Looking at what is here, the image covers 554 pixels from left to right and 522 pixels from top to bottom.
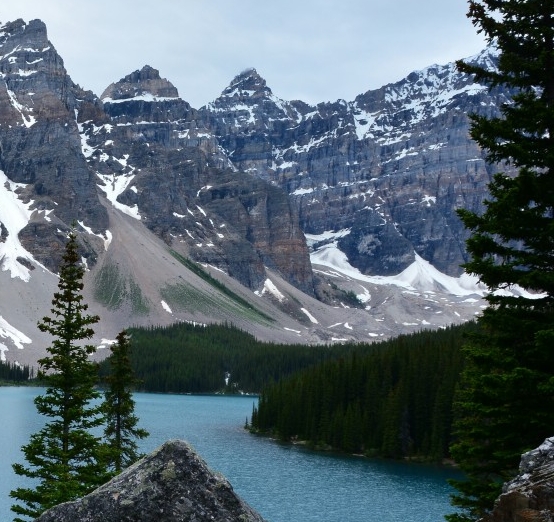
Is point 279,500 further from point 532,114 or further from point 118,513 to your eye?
point 118,513

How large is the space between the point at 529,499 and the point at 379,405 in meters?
97.8

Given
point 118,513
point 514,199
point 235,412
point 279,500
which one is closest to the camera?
point 118,513

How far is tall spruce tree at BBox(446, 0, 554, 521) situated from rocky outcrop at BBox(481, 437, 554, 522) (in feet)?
22.4

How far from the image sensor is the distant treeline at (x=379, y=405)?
95938 millimetres

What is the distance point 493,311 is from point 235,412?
5886 inches

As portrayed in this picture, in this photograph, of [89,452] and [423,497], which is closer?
[89,452]

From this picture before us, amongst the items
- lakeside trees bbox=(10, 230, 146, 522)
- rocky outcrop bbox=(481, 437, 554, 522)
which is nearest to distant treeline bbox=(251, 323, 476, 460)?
lakeside trees bbox=(10, 230, 146, 522)

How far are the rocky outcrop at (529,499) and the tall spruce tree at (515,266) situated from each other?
22.4 feet

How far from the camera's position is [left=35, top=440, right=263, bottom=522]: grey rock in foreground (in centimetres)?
887

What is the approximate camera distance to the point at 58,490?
81.9 feet

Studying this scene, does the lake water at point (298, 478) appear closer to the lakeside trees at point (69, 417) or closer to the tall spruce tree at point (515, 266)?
the lakeside trees at point (69, 417)

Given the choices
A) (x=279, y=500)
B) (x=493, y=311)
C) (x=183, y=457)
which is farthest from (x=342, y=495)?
(x=183, y=457)

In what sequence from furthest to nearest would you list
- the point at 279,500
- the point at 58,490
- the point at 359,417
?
the point at 359,417
the point at 279,500
the point at 58,490

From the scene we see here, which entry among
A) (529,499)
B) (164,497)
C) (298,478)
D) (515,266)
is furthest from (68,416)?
(298,478)
